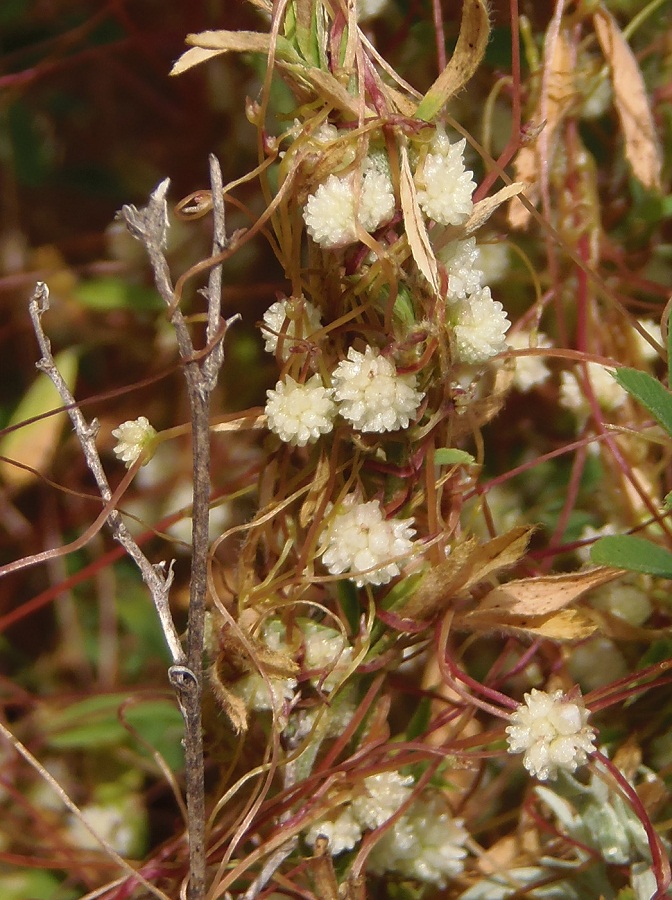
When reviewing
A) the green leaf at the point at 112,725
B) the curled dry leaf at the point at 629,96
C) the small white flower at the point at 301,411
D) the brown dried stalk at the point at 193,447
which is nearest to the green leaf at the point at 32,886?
the green leaf at the point at 112,725

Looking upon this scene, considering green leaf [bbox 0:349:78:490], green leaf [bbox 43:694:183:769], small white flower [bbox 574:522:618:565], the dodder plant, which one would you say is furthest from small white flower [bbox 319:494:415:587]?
green leaf [bbox 0:349:78:490]

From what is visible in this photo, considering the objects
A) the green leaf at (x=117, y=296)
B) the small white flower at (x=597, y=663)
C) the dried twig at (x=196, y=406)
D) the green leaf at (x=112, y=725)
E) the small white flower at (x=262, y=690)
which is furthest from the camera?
the green leaf at (x=117, y=296)

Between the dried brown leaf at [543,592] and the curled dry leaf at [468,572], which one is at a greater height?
the curled dry leaf at [468,572]

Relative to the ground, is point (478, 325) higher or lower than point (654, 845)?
higher

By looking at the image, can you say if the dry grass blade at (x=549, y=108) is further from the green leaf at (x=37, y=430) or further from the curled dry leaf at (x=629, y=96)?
the green leaf at (x=37, y=430)

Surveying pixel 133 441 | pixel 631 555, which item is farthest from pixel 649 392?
pixel 133 441

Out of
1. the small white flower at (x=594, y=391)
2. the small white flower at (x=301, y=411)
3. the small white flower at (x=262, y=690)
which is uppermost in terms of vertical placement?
the small white flower at (x=301, y=411)

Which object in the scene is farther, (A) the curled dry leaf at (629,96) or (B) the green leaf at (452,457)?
(A) the curled dry leaf at (629,96)

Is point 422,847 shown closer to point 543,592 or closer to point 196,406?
point 543,592
